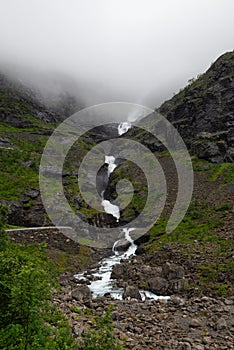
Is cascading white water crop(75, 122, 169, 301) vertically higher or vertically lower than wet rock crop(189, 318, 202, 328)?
higher

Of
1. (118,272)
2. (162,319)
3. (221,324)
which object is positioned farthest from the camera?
(118,272)

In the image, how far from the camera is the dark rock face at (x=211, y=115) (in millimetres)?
→ 90056

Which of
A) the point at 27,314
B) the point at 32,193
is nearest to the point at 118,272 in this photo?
the point at 27,314

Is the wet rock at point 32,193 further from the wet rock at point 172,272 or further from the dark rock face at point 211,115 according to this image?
the dark rock face at point 211,115

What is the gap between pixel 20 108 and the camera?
173 meters

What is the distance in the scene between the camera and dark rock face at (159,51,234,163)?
90.1m

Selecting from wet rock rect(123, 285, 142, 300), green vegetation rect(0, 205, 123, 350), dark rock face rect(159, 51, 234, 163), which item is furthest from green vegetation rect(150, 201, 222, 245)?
dark rock face rect(159, 51, 234, 163)

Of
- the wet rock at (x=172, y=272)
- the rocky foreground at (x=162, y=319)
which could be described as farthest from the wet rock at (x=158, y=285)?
the rocky foreground at (x=162, y=319)

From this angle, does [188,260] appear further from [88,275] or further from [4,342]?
[4,342]

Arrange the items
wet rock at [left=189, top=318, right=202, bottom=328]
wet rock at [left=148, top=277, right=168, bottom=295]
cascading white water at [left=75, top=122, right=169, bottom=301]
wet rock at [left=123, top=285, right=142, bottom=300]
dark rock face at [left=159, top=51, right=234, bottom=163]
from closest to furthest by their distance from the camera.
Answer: wet rock at [left=189, top=318, right=202, bottom=328], wet rock at [left=123, top=285, right=142, bottom=300], wet rock at [left=148, top=277, right=168, bottom=295], cascading white water at [left=75, top=122, right=169, bottom=301], dark rock face at [left=159, top=51, right=234, bottom=163]

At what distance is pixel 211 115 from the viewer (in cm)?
10281

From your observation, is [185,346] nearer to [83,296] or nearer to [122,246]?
[83,296]

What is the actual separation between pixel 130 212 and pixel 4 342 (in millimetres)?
56833

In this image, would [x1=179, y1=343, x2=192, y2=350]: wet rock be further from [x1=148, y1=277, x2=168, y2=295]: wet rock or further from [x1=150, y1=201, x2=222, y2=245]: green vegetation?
[x1=150, y1=201, x2=222, y2=245]: green vegetation
